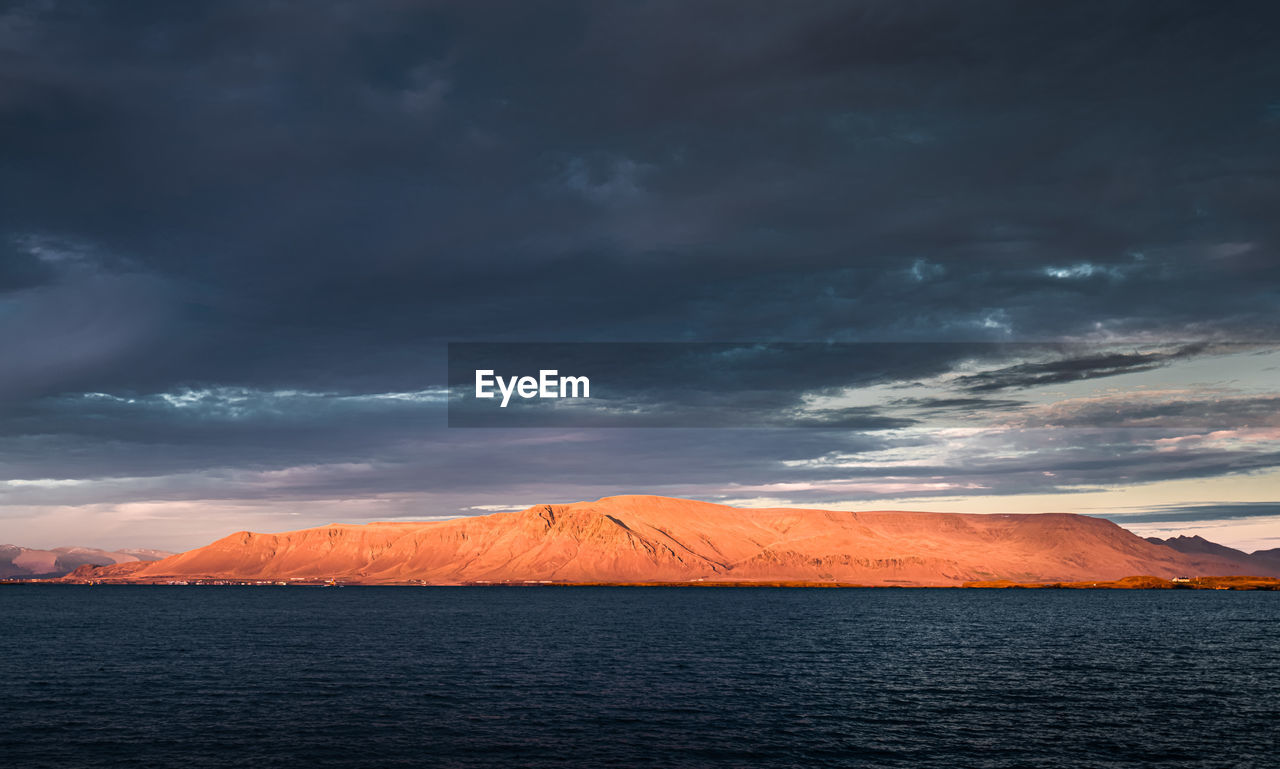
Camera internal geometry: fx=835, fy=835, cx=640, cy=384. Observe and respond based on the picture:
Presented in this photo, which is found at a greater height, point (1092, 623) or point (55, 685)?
point (55, 685)

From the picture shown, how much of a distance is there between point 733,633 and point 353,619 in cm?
9412

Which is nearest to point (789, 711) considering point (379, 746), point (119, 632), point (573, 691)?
point (573, 691)

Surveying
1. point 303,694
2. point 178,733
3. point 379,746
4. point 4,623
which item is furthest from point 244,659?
point 4,623

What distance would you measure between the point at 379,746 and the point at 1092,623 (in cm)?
17452

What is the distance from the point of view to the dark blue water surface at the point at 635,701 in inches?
2099

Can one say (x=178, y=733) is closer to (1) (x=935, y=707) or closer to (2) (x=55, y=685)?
(2) (x=55, y=685)

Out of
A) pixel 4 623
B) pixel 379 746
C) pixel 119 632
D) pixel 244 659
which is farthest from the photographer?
pixel 4 623

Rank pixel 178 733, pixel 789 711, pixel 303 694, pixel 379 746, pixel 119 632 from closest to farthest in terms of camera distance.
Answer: pixel 379 746 < pixel 178 733 < pixel 789 711 < pixel 303 694 < pixel 119 632

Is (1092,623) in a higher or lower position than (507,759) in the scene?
lower

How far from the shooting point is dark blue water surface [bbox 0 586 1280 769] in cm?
5331

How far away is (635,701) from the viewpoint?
72188mm

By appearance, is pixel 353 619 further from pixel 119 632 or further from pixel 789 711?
pixel 789 711

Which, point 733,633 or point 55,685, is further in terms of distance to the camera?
point 733,633

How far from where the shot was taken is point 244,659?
103 m
